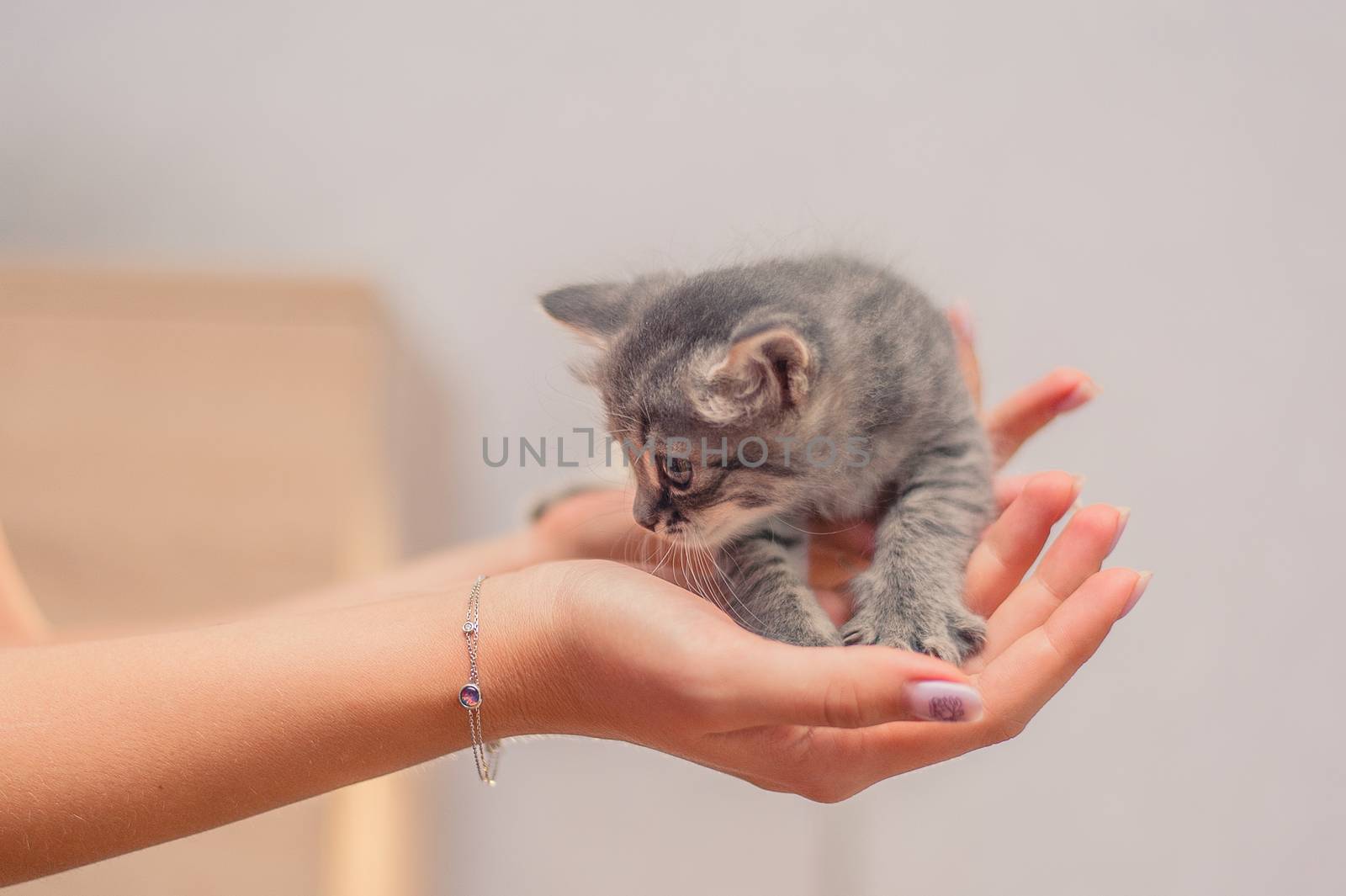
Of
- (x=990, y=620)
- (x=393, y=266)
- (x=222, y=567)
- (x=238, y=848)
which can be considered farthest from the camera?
(x=393, y=266)

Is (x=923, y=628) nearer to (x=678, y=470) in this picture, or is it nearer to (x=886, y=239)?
(x=678, y=470)

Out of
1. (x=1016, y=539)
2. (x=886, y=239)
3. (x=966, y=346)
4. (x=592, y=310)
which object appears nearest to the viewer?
(x=1016, y=539)

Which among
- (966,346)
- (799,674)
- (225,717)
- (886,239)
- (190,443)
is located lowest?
(225,717)

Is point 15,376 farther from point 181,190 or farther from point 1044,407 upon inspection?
point 1044,407

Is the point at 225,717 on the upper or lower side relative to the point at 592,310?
lower

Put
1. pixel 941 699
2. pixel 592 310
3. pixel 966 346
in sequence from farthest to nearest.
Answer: pixel 966 346
pixel 592 310
pixel 941 699

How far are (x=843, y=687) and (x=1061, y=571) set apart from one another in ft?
1.42

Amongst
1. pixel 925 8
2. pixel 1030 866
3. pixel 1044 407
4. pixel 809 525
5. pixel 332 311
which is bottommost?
pixel 1030 866

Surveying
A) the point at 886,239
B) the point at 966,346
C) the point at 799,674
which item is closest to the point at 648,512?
the point at 799,674

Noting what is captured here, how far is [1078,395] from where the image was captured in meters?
1.55

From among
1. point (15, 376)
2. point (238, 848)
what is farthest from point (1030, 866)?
point (15, 376)

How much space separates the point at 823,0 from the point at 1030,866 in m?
2.09

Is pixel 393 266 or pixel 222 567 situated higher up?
pixel 393 266

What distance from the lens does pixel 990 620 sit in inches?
46.0
